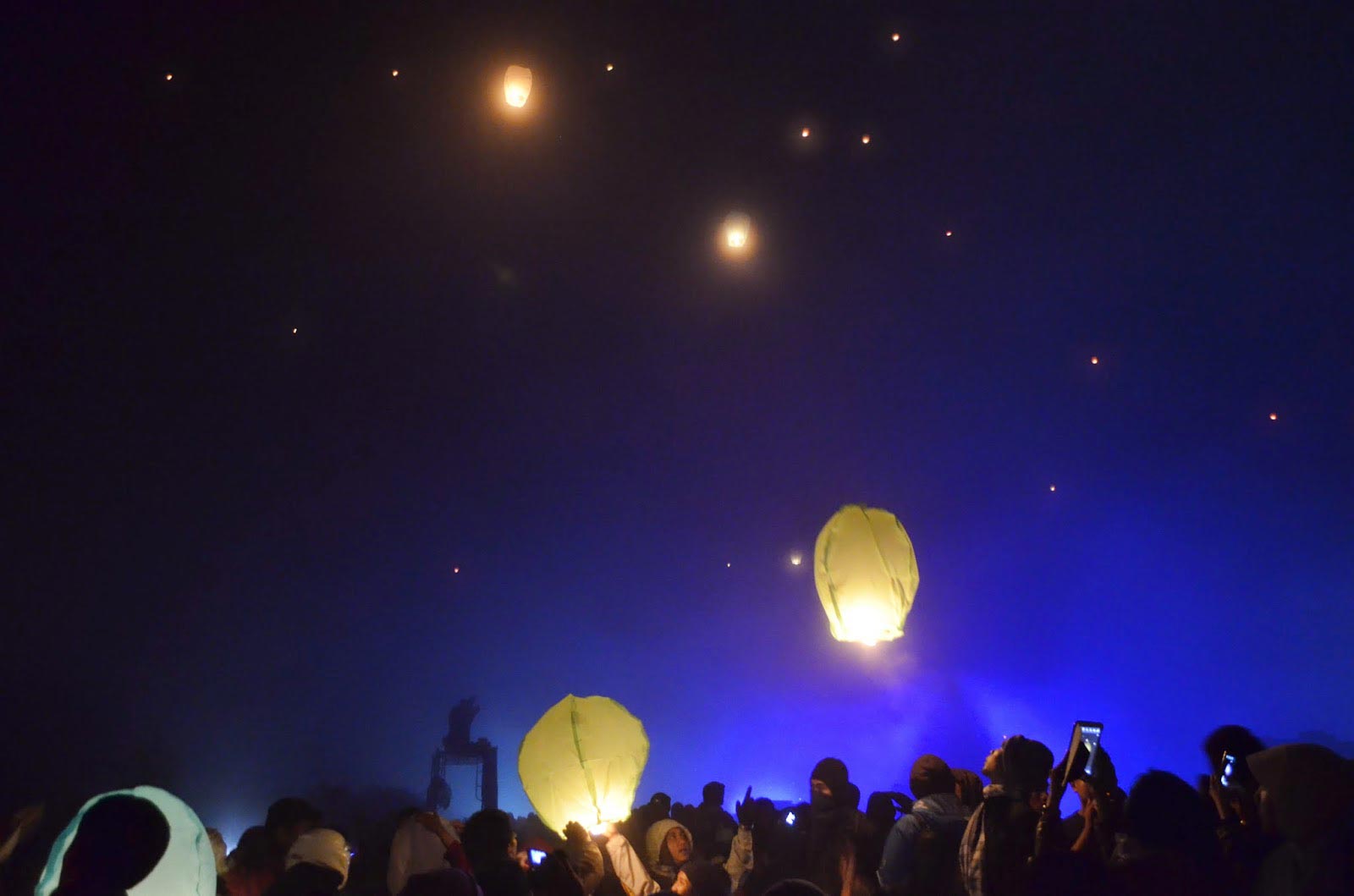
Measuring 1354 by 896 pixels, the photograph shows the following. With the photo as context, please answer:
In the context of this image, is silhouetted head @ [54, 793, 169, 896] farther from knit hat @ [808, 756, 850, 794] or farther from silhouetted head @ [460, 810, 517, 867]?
knit hat @ [808, 756, 850, 794]

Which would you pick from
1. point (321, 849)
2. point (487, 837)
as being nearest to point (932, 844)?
point (487, 837)

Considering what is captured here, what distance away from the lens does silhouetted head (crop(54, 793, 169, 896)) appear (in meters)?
2.21

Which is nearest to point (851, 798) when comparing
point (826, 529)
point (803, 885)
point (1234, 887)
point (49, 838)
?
point (826, 529)

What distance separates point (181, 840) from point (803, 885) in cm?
234

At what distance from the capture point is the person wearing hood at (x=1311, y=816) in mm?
2326

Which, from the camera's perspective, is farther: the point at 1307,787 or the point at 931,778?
the point at 931,778

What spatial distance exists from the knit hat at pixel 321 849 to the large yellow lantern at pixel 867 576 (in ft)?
10.5

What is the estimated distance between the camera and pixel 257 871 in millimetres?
4387

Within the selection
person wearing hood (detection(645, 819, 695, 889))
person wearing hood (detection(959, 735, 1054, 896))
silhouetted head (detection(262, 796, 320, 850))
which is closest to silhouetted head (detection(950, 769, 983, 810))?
person wearing hood (detection(959, 735, 1054, 896))

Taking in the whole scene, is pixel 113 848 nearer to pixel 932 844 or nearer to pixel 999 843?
pixel 999 843

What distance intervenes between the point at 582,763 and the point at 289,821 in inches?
71.2

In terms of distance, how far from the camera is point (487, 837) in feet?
12.0

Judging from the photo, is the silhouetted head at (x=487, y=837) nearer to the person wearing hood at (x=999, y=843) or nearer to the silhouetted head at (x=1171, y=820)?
the person wearing hood at (x=999, y=843)

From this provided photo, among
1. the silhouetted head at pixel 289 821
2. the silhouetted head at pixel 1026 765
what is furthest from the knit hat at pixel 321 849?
the silhouetted head at pixel 1026 765
